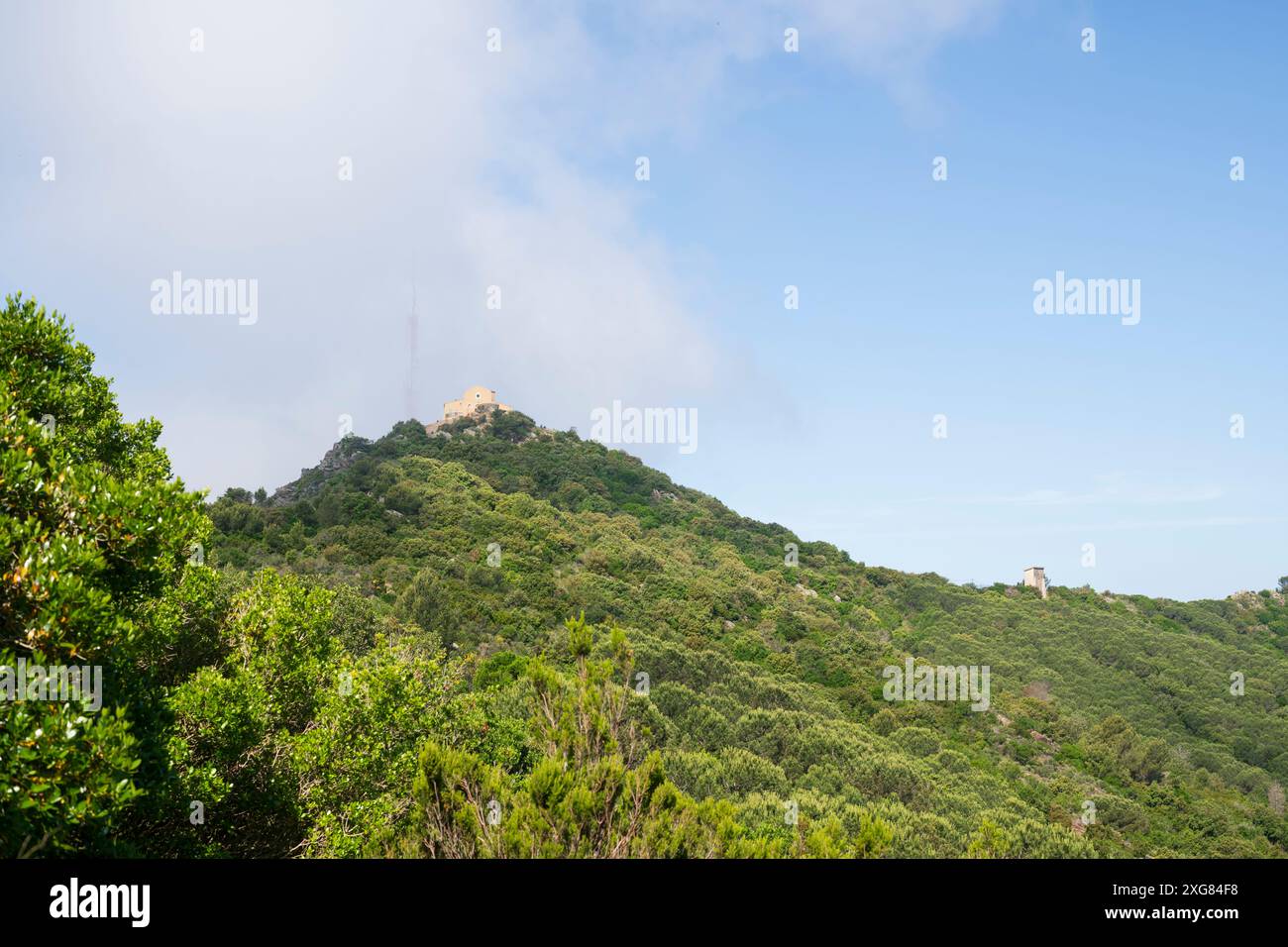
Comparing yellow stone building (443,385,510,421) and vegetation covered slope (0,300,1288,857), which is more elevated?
yellow stone building (443,385,510,421)

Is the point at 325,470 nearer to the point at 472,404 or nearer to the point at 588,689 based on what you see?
the point at 472,404

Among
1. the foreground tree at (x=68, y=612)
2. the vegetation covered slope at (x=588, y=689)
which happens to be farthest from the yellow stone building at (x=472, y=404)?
the foreground tree at (x=68, y=612)

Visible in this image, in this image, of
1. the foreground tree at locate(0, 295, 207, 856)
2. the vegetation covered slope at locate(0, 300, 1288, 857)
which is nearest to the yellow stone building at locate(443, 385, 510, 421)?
the vegetation covered slope at locate(0, 300, 1288, 857)

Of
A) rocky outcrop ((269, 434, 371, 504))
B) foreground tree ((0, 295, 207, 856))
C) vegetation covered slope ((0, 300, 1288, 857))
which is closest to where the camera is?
foreground tree ((0, 295, 207, 856))

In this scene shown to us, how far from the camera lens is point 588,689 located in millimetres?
10562

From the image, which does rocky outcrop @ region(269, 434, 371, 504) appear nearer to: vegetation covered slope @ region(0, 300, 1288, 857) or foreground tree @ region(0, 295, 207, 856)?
vegetation covered slope @ region(0, 300, 1288, 857)

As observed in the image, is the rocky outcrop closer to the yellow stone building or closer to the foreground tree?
the yellow stone building

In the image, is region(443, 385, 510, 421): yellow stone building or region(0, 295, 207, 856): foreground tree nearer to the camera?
region(0, 295, 207, 856): foreground tree

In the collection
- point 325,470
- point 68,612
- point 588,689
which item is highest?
point 325,470

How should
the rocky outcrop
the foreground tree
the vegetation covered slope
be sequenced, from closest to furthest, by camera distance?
1. the foreground tree
2. the vegetation covered slope
3. the rocky outcrop

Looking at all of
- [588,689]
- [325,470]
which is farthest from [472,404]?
[588,689]

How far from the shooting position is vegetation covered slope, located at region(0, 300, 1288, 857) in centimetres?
964
